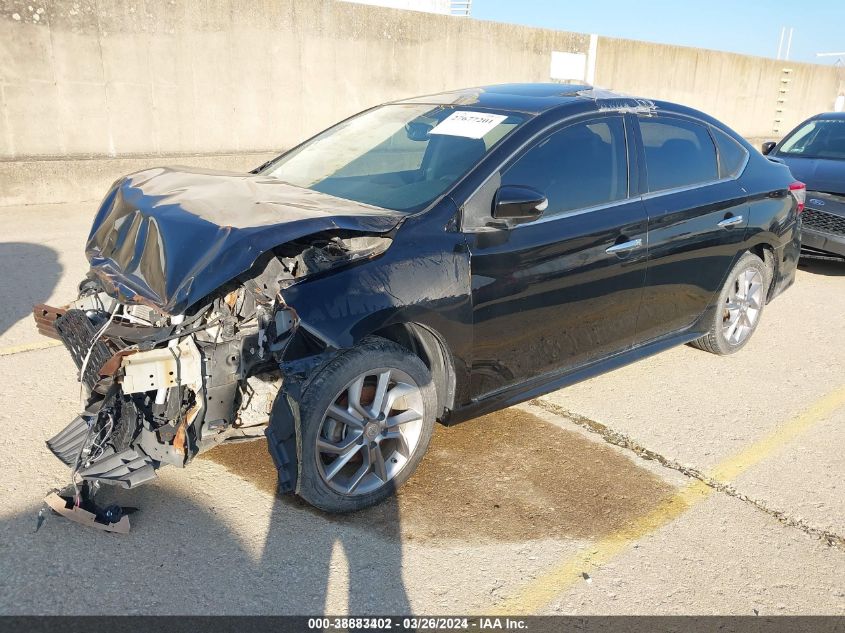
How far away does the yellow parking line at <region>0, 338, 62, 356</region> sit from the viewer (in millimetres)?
4836

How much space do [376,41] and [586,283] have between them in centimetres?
1009

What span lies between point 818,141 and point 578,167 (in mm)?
6629

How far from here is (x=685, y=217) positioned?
4.45 meters

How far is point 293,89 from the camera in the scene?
1186 cm

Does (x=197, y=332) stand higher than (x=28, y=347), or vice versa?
(x=197, y=332)

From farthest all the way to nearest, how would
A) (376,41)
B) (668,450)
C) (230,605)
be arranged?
(376,41), (668,450), (230,605)

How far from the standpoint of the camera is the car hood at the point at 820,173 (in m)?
7.73

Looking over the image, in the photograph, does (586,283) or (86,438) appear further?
(586,283)

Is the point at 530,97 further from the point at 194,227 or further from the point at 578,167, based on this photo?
the point at 194,227

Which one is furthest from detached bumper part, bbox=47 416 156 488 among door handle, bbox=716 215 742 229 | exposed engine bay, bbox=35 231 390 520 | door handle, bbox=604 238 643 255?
door handle, bbox=716 215 742 229

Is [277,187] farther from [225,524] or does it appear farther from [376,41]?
[376,41]

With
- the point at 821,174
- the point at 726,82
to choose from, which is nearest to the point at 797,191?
the point at 821,174

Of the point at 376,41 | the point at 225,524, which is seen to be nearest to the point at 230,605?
the point at 225,524

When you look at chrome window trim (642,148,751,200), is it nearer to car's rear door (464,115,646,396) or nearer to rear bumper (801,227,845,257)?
car's rear door (464,115,646,396)
